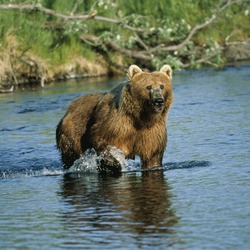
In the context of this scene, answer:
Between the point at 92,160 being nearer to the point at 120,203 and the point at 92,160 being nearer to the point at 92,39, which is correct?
the point at 120,203

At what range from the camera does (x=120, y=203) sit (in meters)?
8.76

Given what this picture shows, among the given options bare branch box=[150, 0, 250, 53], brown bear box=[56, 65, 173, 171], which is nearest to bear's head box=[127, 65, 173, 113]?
brown bear box=[56, 65, 173, 171]

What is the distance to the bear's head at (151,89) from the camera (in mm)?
10094

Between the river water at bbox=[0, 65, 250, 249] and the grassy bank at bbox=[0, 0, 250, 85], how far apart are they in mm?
5737

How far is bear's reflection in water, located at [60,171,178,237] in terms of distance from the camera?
7785mm

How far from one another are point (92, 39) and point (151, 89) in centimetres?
1346

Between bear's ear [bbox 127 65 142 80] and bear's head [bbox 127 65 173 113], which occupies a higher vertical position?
bear's ear [bbox 127 65 142 80]

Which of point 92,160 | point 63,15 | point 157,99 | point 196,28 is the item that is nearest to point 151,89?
point 157,99

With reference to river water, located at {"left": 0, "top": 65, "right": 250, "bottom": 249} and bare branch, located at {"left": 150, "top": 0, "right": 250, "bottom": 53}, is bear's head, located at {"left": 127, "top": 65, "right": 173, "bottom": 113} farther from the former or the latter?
bare branch, located at {"left": 150, "top": 0, "right": 250, "bottom": 53}

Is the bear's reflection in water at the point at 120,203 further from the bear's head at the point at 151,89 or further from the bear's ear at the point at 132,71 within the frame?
the bear's ear at the point at 132,71

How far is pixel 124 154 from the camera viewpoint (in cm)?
1038

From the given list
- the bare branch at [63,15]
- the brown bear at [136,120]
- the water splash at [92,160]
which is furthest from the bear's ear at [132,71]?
the bare branch at [63,15]

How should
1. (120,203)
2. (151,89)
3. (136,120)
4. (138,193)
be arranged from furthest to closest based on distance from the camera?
1. (136,120)
2. (151,89)
3. (138,193)
4. (120,203)

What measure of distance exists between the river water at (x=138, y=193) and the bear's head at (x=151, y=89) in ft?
2.48
